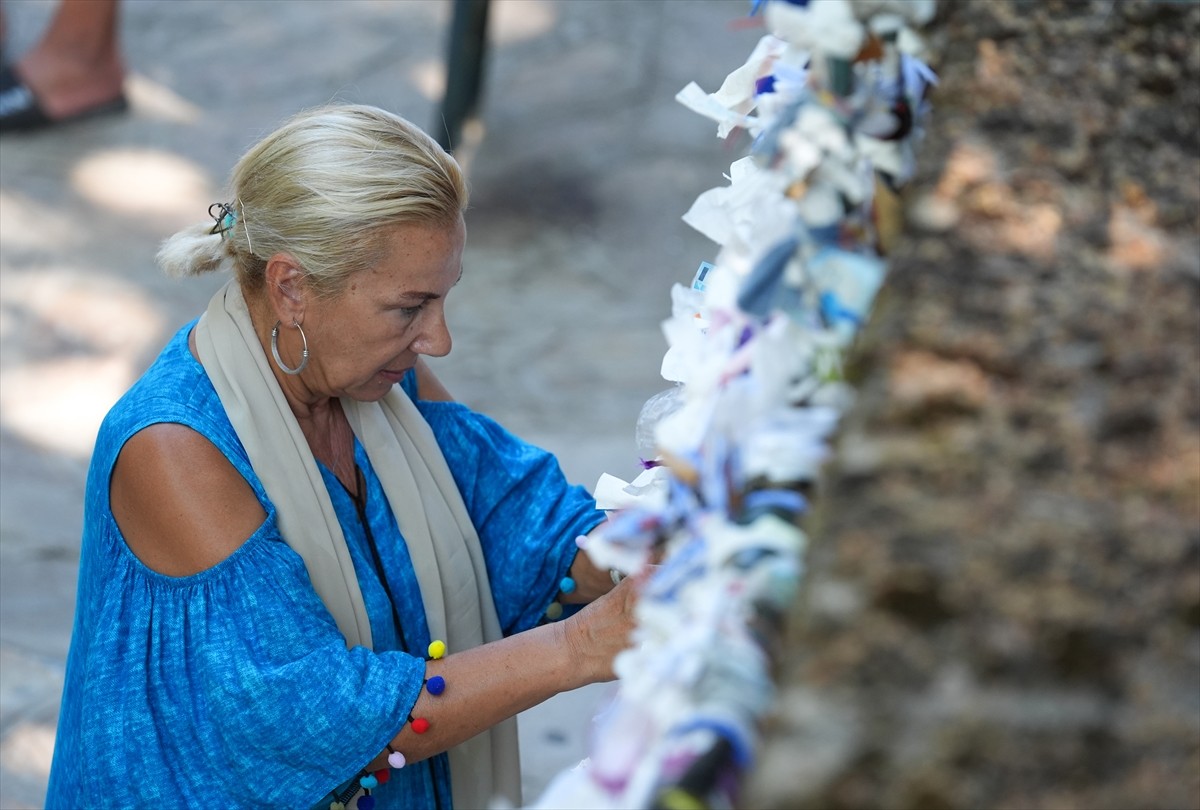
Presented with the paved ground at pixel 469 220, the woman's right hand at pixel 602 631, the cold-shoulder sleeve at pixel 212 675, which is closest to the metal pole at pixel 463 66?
the paved ground at pixel 469 220

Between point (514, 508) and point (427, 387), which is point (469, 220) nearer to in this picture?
point (427, 387)

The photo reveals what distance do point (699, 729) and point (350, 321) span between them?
1.16m

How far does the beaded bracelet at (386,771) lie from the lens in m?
1.55

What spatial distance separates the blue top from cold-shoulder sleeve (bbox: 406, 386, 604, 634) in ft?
0.09

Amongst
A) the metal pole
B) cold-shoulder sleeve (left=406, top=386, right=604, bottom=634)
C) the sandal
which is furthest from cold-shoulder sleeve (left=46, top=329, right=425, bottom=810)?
the sandal

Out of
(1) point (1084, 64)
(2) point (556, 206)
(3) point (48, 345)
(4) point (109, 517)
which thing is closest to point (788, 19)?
(1) point (1084, 64)

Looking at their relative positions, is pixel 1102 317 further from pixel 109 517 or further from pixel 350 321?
pixel 109 517

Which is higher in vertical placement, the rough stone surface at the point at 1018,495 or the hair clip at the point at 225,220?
the hair clip at the point at 225,220

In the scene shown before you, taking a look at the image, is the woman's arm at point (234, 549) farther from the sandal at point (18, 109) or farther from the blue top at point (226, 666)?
the sandal at point (18, 109)

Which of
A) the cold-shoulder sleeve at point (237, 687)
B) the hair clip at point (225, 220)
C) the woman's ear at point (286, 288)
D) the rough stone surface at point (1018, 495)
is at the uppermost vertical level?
the hair clip at point (225, 220)

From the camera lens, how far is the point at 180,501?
1.61 m

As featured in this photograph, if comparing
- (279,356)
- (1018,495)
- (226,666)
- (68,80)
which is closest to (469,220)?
(68,80)

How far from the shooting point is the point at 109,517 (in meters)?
1.69

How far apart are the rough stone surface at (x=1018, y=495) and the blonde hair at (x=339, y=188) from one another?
1009mm
